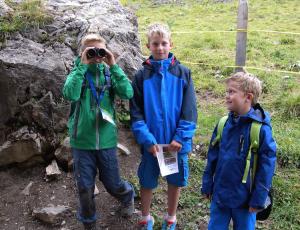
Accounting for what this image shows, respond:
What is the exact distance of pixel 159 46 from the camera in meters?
3.59

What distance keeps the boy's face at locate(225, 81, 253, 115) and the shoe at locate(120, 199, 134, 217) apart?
1.65 metres

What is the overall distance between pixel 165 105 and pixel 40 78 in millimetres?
1759

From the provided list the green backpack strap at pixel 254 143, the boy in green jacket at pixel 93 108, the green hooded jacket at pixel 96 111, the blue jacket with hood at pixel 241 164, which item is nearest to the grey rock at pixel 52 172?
the boy in green jacket at pixel 93 108

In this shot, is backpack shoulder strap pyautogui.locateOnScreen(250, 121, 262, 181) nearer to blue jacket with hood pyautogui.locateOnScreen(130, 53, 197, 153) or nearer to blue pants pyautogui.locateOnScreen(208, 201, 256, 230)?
blue pants pyautogui.locateOnScreen(208, 201, 256, 230)

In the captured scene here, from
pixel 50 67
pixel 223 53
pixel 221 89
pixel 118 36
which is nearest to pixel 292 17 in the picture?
pixel 223 53

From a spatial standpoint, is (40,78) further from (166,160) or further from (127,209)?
(166,160)

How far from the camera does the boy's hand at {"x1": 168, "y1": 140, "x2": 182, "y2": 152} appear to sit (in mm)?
3631

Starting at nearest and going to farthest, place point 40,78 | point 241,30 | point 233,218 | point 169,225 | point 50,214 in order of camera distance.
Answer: point 233,218 → point 169,225 → point 50,214 → point 40,78 → point 241,30

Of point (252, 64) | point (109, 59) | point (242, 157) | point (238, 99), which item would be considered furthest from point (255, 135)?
point (252, 64)

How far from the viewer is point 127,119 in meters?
5.30

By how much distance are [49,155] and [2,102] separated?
0.82 m

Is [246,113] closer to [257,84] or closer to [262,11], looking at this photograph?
[257,84]

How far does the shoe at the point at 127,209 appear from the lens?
4.26 m

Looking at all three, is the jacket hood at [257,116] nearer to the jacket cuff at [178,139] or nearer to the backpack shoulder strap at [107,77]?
the jacket cuff at [178,139]
